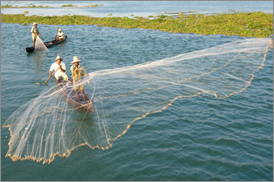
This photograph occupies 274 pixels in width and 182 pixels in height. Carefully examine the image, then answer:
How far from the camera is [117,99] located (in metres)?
8.84

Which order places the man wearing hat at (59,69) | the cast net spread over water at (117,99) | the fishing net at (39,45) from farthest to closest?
1. the fishing net at (39,45)
2. the man wearing hat at (59,69)
3. the cast net spread over water at (117,99)

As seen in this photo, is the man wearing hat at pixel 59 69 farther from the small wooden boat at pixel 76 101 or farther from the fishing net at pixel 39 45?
the fishing net at pixel 39 45

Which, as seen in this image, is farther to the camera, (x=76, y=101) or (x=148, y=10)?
(x=148, y=10)

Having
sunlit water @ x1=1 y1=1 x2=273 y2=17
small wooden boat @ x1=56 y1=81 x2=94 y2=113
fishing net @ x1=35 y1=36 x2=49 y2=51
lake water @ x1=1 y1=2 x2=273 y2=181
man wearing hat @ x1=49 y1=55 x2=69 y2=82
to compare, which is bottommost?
lake water @ x1=1 y1=2 x2=273 y2=181

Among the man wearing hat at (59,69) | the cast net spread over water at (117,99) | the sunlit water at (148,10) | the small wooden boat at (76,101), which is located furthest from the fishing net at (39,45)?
the sunlit water at (148,10)

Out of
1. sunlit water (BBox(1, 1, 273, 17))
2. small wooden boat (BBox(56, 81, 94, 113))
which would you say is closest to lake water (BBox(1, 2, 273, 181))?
small wooden boat (BBox(56, 81, 94, 113))

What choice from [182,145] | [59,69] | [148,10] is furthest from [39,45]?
[148,10]

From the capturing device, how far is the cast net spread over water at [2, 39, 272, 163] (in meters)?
6.43

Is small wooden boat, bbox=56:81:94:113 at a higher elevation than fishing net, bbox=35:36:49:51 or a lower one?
lower

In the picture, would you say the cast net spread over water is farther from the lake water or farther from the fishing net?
the fishing net

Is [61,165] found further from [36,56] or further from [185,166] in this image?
[36,56]

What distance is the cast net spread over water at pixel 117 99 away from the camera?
6434mm

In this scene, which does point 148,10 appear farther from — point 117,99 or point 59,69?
point 117,99

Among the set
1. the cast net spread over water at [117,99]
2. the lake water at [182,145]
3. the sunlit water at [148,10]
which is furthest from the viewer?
the sunlit water at [148,10]
